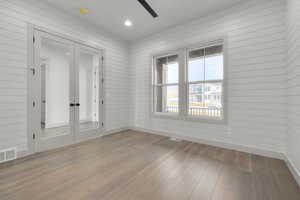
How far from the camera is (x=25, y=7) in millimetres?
2678

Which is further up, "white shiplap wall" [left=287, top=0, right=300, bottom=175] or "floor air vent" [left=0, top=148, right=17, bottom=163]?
"white shiplap wall" [left=287, top=0, right=300, bottom=175]

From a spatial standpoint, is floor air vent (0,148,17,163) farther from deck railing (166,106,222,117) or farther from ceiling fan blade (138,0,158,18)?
deck railing (166,106,222,117)

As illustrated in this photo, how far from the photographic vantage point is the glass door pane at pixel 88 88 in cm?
366

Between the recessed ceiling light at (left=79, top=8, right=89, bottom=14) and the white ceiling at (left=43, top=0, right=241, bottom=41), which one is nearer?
the white ceiling at (left=43, top=0, right=241, bottom=41)

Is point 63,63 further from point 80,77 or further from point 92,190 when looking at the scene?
point 92,190

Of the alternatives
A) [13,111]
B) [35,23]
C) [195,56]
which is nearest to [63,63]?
[35,23]

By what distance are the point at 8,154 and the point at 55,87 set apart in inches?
62.6

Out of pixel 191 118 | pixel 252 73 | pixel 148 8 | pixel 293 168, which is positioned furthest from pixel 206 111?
pixel 148 8

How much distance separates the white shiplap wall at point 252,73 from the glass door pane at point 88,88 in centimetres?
287

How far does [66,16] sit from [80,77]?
1.55 metres

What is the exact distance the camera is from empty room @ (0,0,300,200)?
1.89 metres

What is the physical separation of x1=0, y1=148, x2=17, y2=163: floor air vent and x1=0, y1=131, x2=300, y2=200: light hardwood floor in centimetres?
17

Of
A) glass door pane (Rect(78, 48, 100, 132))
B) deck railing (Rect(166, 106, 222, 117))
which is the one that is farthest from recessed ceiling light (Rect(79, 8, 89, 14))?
deck railing (Rect(166, 106, 222, 117))

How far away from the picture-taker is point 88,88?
3.84 m
